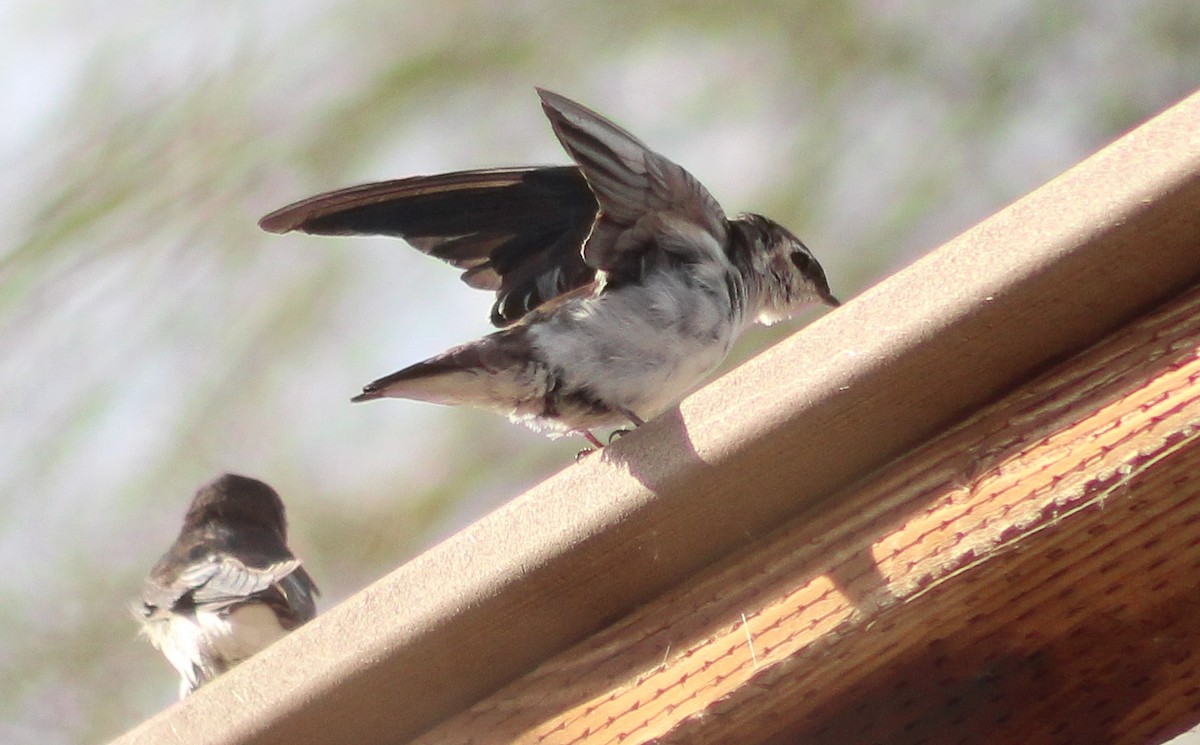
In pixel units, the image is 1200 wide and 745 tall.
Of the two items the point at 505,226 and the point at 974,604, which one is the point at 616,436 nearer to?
the point at 505,226

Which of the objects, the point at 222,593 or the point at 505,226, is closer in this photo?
the point at 505,226

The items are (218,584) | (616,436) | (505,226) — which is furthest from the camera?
(218,584)

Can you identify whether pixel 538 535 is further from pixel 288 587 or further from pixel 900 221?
pixel 288 587

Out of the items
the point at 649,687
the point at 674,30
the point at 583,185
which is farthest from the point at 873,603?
the point at 674,30

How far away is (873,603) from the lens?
1.09 metres

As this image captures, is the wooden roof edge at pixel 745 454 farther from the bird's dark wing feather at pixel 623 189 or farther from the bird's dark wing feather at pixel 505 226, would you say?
the bird's dark wing feather at pixel 505 226

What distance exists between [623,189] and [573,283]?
1.30 ft

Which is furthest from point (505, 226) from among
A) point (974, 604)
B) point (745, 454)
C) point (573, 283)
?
point (974, 604)

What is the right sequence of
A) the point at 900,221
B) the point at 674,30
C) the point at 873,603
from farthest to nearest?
the point at 674,30
the point at 900,221
the point at 873,603

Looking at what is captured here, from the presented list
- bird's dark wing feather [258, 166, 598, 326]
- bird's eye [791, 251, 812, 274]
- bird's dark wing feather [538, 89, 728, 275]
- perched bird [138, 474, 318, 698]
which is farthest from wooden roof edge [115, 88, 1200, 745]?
perched bird [138, 474, 318, 698]

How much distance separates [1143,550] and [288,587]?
229 centimetres

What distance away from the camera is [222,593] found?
315 centimetres

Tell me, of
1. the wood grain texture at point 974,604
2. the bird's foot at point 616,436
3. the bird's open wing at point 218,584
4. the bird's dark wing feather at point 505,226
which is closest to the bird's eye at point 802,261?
the bird's dark wing feather at point 505,226

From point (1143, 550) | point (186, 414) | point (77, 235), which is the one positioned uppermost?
point (77, 235)
